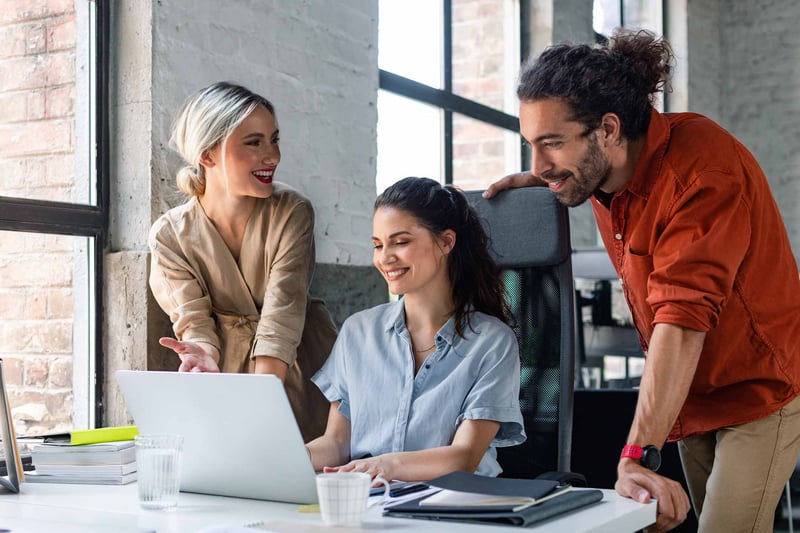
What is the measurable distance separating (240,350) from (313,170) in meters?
0.81

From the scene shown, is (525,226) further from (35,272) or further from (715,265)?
(35,272)

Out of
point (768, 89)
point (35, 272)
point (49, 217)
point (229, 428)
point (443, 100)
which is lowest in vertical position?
point (229, 428)

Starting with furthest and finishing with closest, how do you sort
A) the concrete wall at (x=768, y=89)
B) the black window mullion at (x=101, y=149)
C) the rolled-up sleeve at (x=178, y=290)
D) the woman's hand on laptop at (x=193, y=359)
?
the concrete wall at (x=768, y=89), the black window mullion at (x=101, y=149), the rolled-up sleeve at (x=178, y=290), the woman's hand on laptop at (x=193, y=359)

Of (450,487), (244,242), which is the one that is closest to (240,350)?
(244,242)

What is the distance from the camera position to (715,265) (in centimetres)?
162

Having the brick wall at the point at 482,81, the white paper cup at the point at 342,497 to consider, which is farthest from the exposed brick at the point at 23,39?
the brick wall at the point at 482,81

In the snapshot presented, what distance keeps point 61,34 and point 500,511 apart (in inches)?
70.8

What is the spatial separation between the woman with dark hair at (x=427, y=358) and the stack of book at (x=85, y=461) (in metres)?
0.35

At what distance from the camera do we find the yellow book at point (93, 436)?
5.42ft

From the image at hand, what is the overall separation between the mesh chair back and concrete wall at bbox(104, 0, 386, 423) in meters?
0.92

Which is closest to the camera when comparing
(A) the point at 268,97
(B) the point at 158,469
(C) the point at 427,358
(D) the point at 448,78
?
(B) the point at 158,469

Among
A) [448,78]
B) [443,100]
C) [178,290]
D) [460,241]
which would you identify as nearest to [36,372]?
[178,290]

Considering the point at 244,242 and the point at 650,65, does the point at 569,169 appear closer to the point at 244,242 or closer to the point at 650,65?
the point at 650,65

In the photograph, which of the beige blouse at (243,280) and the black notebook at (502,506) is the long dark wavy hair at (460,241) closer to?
the beige blouse at (243,280)
